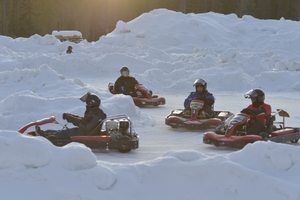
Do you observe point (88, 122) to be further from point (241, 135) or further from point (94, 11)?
point (94, 11)

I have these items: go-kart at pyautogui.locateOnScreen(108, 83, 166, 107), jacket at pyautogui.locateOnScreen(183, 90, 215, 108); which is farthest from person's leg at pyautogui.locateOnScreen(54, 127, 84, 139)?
go-kart at pyautogui.locateOnScreen(108, 83, 166, 107)

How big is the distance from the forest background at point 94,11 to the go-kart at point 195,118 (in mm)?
60629

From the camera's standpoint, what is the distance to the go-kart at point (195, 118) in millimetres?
12531

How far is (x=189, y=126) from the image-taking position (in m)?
12.5

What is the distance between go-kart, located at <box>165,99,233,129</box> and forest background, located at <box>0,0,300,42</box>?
60629 mm

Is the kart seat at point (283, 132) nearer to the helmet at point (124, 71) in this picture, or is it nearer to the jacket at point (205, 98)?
the jacket at point (205, 98)

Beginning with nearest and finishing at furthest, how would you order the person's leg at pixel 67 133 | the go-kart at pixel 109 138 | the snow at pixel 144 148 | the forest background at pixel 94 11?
1. the snow at pixel 144 148
2. the go-kart at pixel 109 138
3. the person's leg at pixel 67 133
4. the forest background at pixel 94 11

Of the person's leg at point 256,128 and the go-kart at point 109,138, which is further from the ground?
the person's leg at point 256,128

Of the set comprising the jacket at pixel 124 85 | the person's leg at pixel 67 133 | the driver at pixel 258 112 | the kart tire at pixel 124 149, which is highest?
the jacket at pixel 124 85

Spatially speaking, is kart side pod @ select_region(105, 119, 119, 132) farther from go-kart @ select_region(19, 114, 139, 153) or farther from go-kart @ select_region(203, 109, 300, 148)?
go-kart @ select_region(203, 109, 300, 148)

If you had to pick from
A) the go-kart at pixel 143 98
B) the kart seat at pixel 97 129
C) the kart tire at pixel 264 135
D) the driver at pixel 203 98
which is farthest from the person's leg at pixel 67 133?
the go-kart at pixel 143 98

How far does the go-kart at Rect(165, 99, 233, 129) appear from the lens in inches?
493

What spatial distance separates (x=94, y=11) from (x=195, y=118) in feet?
233

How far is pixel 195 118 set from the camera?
12.7m
